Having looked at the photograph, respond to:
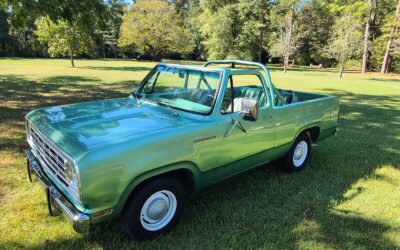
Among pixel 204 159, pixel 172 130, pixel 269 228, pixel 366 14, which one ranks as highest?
pixel 366 14

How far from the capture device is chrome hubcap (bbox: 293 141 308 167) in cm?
548

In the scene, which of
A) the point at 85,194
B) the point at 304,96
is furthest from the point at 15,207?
the point at 304,96

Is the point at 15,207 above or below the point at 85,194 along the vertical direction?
below

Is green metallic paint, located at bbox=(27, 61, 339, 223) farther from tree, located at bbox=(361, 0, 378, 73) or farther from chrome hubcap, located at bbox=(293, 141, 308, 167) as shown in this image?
tree, located at bbox=(361, 0, 378, 73)

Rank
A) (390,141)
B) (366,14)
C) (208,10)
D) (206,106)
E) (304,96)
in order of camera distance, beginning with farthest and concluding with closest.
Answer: (208,10), (366,14), (390,141), (304,96), (206,106)

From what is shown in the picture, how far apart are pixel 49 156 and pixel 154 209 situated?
1.18 metres

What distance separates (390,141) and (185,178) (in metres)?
6.01

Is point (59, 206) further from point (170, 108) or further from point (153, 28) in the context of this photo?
point (153, 28)

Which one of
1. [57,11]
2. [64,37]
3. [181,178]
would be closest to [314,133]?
[181,178]

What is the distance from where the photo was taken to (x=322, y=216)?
4.15 metres

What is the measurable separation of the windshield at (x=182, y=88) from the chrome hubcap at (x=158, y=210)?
1.07 metres

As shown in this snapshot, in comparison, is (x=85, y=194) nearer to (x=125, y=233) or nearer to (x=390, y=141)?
(x=125, y=233)

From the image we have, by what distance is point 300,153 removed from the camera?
559cm

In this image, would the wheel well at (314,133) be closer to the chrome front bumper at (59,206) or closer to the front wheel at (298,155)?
the front wheel at (298,155)
